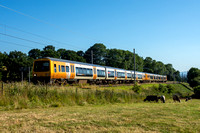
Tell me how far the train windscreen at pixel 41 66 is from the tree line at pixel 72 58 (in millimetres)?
20898

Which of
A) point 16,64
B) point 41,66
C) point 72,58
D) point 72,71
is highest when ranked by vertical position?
point 72,58

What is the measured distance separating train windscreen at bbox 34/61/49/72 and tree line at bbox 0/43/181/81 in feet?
68.6

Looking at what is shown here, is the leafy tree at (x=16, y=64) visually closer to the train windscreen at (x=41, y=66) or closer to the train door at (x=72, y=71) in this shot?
the train door at (x=72, y=71)

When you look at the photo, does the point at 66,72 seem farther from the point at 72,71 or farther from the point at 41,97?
the point at 41,97

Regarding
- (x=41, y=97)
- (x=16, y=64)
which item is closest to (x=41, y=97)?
(x=41, y=97)

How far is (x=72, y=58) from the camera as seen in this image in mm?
67500

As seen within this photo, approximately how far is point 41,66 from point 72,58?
46822mm

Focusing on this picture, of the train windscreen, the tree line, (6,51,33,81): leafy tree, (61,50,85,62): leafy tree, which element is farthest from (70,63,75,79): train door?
(61,50,85,62): leafy tree

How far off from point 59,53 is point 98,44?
17.1m

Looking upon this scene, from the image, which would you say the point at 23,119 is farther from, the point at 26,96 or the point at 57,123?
the point at 26,96

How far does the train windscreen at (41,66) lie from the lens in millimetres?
20378

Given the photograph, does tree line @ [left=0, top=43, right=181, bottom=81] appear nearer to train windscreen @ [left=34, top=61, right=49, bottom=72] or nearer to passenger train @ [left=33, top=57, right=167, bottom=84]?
passenger train @ [left=33, top=57, right=167, bottom=84]

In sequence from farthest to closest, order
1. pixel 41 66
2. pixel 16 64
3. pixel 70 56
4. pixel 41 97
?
1. pixel 70 56
2. pixel 16 64
3. pixel 41 66
4. pixel 41 97

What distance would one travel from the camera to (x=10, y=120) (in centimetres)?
536
